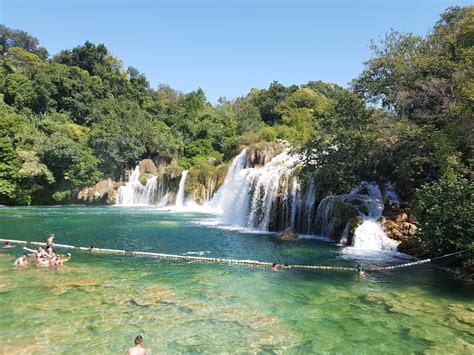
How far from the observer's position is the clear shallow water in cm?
916

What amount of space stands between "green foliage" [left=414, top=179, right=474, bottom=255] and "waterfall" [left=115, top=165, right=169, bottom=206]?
1444 inches

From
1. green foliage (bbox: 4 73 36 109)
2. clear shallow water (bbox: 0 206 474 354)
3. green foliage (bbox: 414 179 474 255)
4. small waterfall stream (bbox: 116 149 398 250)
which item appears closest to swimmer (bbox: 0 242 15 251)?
clear shallow water (bbox: 0 206 474 354)

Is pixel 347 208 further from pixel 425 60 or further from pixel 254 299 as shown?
pixel 254 299

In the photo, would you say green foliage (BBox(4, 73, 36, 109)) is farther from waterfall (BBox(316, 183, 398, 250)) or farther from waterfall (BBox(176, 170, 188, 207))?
waterfall (BBox(316, 183, 398, 250))

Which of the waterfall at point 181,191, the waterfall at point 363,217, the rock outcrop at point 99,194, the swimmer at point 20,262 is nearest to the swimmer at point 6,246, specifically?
the swimmer at point 20,262

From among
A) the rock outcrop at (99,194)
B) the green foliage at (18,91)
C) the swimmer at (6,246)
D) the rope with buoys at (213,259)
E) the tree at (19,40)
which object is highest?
the tree at (19,40)

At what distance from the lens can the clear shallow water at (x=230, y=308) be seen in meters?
9.16

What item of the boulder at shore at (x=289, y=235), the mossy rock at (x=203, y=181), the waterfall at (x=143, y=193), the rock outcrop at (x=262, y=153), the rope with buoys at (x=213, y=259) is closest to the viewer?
the rope with buoys at (x=213, y=259)

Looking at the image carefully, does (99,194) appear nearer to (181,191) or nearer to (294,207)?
(181,191)

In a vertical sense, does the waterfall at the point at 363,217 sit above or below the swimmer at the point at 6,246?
above

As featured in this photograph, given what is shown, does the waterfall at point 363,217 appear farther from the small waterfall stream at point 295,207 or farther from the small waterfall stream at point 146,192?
the small waterfall stream at point 146,192

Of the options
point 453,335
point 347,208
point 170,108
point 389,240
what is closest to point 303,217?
point 347,208

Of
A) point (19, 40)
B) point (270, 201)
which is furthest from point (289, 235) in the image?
point (19, 40)

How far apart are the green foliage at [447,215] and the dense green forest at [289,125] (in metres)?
0.05
